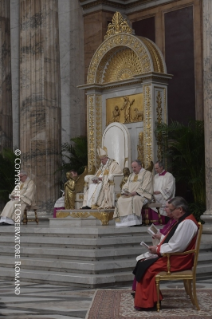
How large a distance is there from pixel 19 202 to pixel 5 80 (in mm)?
5041

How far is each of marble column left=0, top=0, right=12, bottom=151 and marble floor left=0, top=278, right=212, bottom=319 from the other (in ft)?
26.7

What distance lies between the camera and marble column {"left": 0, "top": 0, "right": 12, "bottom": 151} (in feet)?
59.0

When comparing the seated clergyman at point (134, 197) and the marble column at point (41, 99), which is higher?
the marble column at point (41, 99)

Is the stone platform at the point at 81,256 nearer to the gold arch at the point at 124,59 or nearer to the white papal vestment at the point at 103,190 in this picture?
the white papal vestment at the point at 103,190

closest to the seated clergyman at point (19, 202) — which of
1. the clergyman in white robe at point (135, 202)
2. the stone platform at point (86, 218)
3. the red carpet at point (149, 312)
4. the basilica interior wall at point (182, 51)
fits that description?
the stone platform at point (86, 218)

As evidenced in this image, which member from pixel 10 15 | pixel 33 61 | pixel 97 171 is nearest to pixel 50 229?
pixel 97 171

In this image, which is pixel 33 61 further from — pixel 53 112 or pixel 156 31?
pixel 156 31

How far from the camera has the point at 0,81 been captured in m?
18.1

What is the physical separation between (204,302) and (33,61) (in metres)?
9.91

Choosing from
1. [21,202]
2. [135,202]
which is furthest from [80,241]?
[21,202]

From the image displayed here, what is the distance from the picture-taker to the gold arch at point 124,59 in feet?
45.8

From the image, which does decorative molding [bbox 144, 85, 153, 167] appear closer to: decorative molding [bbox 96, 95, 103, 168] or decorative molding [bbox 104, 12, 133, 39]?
decorative molding [bbox 104, 12, 133, 39]

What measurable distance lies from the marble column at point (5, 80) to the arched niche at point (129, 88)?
3.58m

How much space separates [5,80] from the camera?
1812cm
